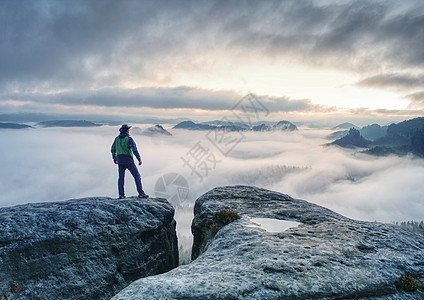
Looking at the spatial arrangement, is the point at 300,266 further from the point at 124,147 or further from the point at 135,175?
the point at 124,147

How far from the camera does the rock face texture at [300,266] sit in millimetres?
8688

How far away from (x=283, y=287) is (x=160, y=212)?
41.5 ft

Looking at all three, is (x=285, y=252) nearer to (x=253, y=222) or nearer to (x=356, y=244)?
(x=356, y=244)

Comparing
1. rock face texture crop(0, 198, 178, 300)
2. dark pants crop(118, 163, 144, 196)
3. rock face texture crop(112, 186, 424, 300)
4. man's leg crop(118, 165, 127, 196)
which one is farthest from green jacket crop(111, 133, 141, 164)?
rock face texture crop(112, 186, 424, 300)

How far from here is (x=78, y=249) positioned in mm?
14062

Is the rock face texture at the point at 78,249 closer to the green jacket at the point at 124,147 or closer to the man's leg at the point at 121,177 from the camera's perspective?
the man's leg at the point at 121,177

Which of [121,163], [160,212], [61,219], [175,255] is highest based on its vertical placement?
[121,163]

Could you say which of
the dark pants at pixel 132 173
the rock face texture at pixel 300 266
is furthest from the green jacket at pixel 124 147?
the rock face texture at pixel 300 266

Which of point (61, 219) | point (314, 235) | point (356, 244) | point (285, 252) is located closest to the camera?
point (285, 252)

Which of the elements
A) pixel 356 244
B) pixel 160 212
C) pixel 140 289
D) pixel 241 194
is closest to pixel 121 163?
pixel 160 212

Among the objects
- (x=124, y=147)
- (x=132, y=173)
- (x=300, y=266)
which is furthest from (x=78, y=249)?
(x=300, y=266)

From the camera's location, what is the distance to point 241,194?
76.9ft

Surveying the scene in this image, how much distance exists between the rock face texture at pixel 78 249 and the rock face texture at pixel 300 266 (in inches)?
241

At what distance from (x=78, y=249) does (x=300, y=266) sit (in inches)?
482
